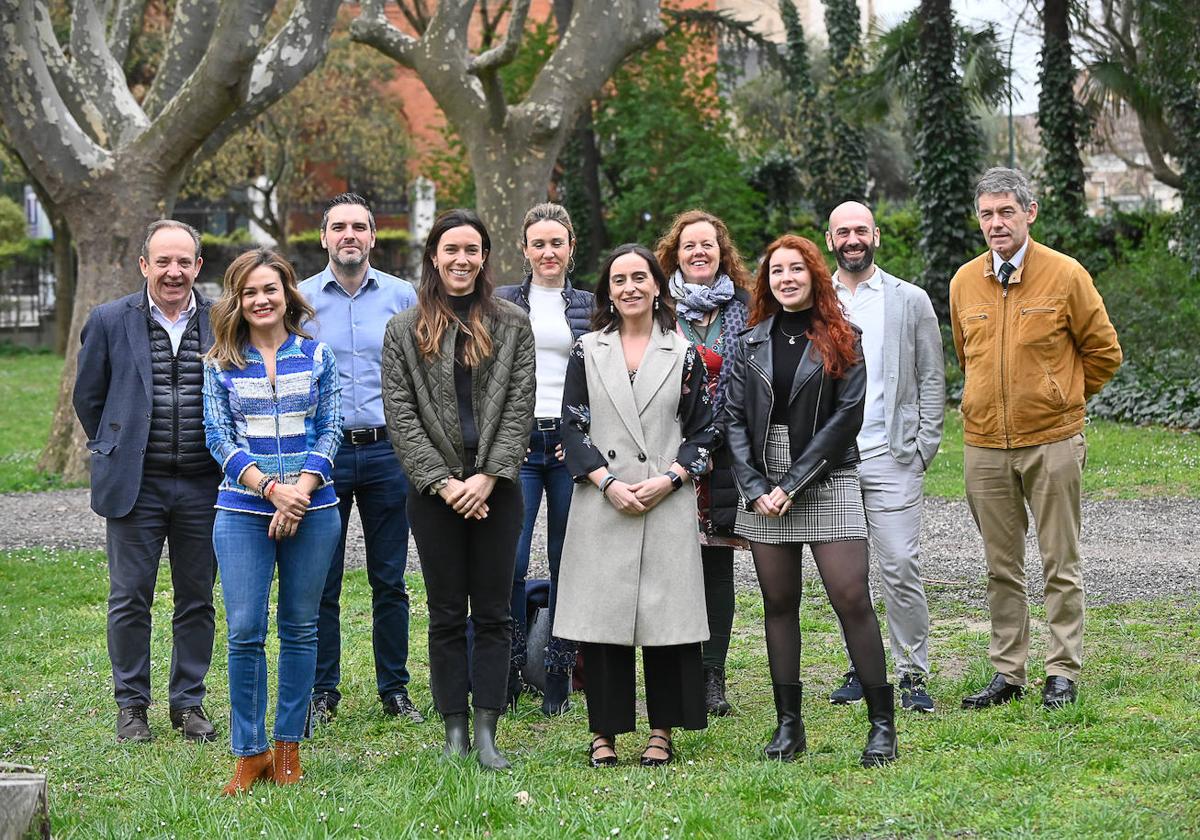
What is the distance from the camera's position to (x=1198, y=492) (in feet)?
41.7

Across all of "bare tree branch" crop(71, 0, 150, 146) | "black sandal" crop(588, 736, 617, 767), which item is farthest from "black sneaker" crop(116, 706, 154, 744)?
"bare tree branch" crop(71, 0, 150, 146)

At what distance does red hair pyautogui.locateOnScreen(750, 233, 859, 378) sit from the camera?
17.7 feet

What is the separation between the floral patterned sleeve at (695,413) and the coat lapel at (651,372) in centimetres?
7

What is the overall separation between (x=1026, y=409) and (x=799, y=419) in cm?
129

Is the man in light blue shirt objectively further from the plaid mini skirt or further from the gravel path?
the gravel path

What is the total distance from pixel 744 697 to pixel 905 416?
5.08 feet

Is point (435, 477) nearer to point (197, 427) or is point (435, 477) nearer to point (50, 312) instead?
point (197, 427)

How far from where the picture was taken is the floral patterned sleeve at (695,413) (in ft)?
18.0

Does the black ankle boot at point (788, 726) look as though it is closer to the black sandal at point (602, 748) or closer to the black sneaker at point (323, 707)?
the black sandal at point (602, 748)

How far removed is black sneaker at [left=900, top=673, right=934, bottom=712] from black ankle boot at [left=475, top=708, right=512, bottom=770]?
72.6 inches

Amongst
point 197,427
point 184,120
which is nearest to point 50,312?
point 184,120

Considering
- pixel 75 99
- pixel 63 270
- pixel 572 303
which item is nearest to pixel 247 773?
pixel 572 303

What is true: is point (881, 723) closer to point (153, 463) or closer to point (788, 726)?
point (788, 726)

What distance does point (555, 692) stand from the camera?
6457 millimetres
